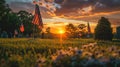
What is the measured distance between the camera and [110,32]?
46000mm

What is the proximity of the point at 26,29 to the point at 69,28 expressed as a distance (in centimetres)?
2914

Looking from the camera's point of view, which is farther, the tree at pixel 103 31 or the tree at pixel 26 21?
the tree at pixel 26 21

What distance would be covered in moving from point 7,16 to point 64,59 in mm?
83292

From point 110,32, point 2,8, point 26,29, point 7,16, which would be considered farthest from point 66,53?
point 26,29

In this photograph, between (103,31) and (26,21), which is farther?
(26,21)

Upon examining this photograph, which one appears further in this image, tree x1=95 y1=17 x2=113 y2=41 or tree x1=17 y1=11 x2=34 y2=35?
tree x1=17 y1=11 x2=34 y2=35

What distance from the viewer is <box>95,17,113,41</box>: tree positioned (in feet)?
150

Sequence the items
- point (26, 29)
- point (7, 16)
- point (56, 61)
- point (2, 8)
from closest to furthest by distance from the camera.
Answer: point (56, 61) < point (2, 8) < point (7, 16) < point (26, 29)

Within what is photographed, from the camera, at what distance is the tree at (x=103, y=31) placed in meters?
45.8

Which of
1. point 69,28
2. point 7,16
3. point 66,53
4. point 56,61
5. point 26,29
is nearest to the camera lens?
point 56,61

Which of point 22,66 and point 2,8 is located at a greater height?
point 2,8

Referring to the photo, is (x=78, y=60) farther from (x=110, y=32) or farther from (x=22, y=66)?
(x=110, y=32)

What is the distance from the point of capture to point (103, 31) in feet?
152

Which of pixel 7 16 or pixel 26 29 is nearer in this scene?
pixel 7 16
